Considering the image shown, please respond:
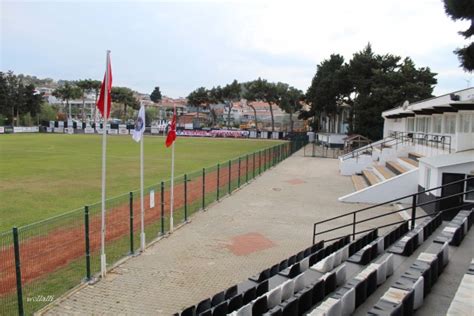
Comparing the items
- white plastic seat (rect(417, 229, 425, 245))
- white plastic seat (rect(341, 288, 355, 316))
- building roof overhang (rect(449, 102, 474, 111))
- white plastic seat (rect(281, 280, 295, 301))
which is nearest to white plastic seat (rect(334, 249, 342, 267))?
white plastic seat (rect(281, 280, 295, 301))

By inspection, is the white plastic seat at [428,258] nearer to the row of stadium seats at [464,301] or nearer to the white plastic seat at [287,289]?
the row of stadium seats at [464,301]

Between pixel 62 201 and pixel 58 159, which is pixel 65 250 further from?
pixel 58 159

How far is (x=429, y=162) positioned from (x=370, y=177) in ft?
31.4

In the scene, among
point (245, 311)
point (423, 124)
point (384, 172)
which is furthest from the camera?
point (423, 124)

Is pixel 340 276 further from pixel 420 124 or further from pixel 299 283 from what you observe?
pixel 420 124

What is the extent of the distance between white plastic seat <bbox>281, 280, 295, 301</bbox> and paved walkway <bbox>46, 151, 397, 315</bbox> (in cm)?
269

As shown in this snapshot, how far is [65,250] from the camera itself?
11.0 m

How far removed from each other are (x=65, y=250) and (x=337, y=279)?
7617 millimetres

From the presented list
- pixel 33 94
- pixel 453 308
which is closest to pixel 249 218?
pixel 453 308

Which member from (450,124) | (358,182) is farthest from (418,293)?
(358,182)

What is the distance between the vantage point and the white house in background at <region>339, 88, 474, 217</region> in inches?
585

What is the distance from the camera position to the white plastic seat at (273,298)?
6.12 m

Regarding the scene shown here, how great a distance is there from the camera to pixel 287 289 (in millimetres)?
6523

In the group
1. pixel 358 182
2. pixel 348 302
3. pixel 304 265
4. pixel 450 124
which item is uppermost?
pixel 450 124
